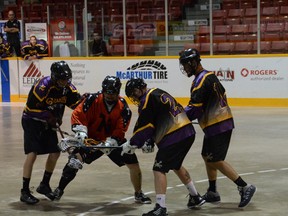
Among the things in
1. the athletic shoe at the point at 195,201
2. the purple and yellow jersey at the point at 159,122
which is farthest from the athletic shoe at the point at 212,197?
the purple and yellow jersey at the point at 159,122

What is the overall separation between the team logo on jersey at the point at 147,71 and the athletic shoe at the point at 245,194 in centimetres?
971

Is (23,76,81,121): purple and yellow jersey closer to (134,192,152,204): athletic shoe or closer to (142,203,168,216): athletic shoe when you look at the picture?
(134,192,152,204): athletic shoe

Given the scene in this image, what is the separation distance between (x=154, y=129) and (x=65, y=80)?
1203 millimetres

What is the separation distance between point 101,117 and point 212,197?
1.34 metres

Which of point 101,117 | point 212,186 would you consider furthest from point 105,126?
point 212,186

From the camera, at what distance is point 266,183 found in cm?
713

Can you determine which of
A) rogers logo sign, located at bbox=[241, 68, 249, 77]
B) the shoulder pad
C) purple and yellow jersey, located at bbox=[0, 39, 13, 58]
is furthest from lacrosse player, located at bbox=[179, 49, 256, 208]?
purple and yellow jersey, located at bbox=[0, 39, 13, 58]

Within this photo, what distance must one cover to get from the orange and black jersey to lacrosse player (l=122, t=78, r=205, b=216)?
22.2 inches

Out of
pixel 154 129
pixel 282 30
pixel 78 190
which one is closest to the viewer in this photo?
pixel 154 129

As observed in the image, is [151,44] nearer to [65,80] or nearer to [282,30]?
[282,30]

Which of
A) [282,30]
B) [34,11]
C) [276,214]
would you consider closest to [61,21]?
[34,11]

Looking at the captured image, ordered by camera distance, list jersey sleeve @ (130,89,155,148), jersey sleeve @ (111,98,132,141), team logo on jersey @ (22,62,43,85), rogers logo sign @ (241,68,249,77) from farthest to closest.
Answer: team logo on jersey @ (22,62,43,85)
rogers logo sign @ (241,68,249,77)
jersey sleeve @ (111,98,132,141)
jersey sleeve @ (130,89,155,148)

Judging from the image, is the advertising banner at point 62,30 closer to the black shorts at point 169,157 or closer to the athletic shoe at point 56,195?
the athletic shoe at point 56,195

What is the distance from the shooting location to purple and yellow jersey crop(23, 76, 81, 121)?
6466mm
